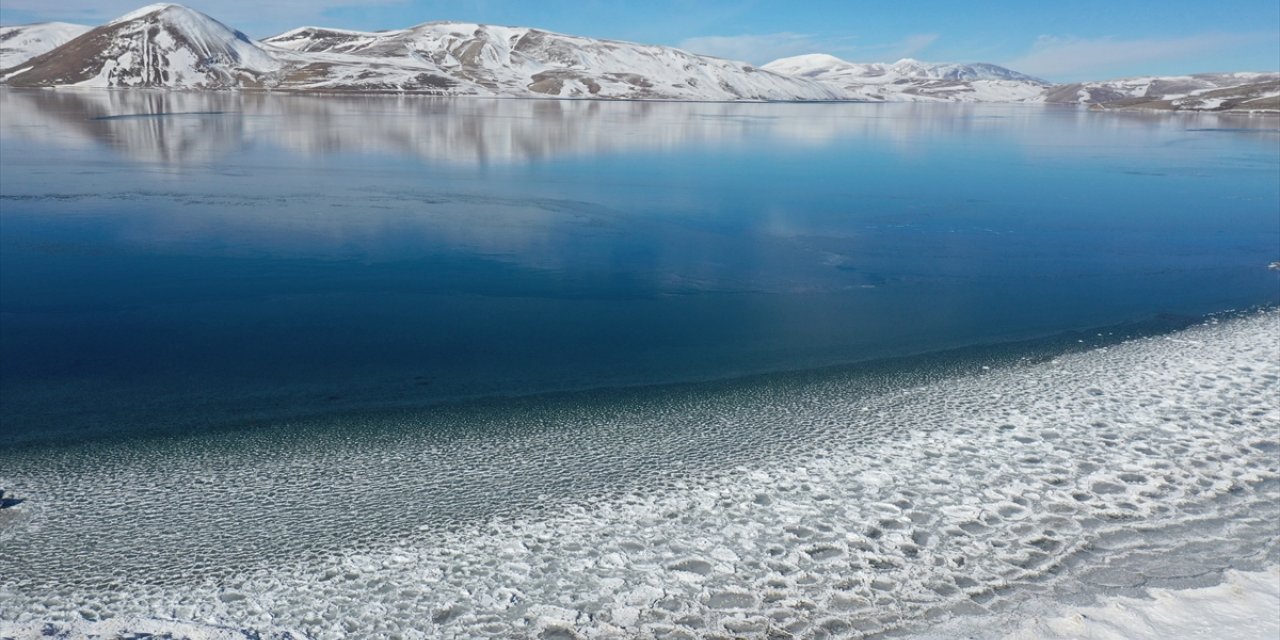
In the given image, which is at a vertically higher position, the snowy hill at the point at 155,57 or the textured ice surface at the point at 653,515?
the snowy hill at the point at 155,57

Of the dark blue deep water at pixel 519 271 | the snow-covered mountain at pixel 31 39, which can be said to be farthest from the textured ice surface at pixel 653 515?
the snow-covered mountain at pixel 31 39

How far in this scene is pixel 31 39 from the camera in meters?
131

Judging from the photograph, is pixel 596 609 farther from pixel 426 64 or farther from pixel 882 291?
pixel 426 64

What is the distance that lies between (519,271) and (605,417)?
5.58 meters

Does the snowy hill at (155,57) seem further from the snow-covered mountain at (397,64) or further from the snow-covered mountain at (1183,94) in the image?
the snow-covered mountain at (1183,94)

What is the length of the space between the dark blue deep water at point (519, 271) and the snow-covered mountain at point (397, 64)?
94.7 metres

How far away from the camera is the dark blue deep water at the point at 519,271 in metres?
8.60

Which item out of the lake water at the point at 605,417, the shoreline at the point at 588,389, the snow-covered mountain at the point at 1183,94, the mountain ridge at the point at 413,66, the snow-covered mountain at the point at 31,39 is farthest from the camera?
the snow-covered mountain at the point at 31,39

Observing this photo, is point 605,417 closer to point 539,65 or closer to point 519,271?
point 519,271

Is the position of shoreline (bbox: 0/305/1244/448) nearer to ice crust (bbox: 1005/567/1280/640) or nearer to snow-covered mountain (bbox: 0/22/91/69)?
ice crust (bbox: 1005/567/1280/640)

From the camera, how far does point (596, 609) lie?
4844mm

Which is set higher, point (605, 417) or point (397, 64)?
point (397, 64)

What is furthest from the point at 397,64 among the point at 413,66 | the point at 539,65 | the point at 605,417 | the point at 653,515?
the point at 653,515

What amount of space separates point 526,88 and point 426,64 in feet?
73.5
